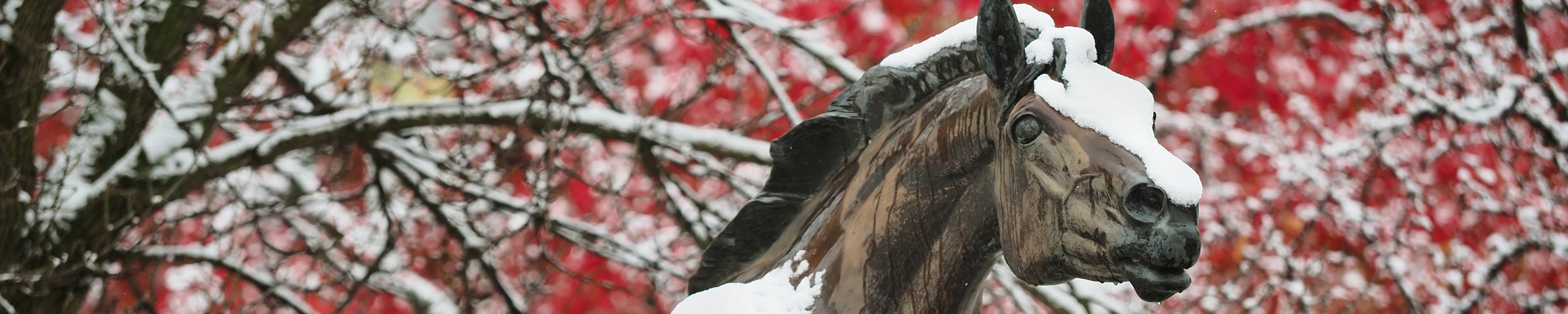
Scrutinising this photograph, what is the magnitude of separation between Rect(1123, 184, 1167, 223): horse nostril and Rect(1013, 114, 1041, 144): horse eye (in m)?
0.18

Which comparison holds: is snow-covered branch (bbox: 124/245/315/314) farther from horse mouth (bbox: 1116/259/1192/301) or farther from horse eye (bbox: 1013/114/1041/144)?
horse mouth (bbox: 1116/259/1192/301)

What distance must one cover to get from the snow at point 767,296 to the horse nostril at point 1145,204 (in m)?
0.60

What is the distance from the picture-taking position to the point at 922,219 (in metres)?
2.13

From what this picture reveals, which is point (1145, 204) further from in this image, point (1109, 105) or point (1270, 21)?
point (1270, 21)

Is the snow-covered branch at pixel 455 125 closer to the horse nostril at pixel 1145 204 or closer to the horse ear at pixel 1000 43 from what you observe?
the horse ear at pixel 1000 43

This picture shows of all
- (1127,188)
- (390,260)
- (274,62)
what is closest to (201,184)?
(274,62)

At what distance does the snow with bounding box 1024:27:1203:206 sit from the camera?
1783 mm

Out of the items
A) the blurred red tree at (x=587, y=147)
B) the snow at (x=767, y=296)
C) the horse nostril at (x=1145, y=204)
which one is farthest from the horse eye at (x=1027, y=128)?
the blurred red tree at (x=587, y=147)

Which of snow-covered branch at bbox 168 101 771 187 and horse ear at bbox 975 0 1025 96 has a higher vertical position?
horse ear at bbox 975 0 1025 96

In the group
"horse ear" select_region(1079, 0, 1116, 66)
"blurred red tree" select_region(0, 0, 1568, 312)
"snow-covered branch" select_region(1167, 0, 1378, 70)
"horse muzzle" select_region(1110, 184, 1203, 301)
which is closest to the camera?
"horse muzzle" select_region(1110, 184, 1203, 301)

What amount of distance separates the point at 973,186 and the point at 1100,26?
1.04ft

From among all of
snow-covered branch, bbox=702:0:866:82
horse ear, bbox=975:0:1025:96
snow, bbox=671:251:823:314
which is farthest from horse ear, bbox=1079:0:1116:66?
snow-covered branch, bbox=702:0:866:82

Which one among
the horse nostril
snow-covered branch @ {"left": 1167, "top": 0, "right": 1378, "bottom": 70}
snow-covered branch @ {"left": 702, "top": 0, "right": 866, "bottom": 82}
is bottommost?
snow-covered branch @ {"left": 1167, "top": 0, "right": 1378, "bottom": 70}

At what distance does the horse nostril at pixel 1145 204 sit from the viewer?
1.79m
